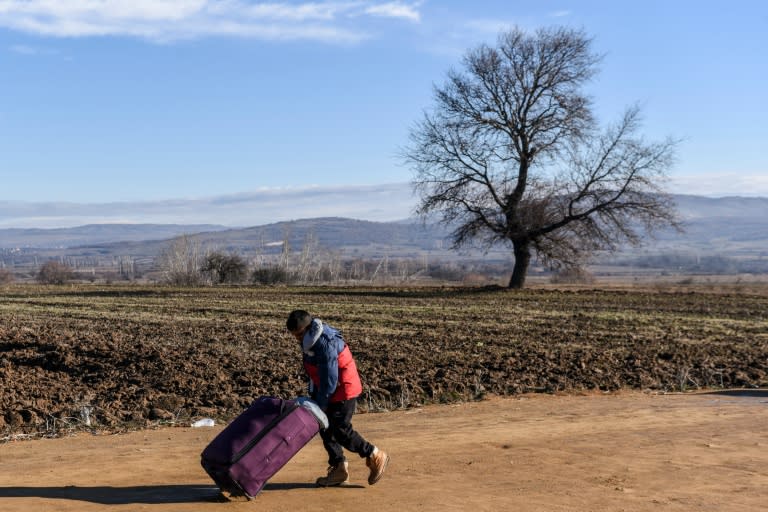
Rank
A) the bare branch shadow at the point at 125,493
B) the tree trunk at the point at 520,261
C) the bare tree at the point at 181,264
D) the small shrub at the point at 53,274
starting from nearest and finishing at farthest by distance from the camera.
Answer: the bare branch shadow at the point at 125,493
the tree trunk at the point at 520,261
the bare tree at the point at 181,264
the small shrub at the point at 53,274

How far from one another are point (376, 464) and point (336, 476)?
0.43m

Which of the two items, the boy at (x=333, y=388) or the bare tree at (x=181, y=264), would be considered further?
the bare tree at (x=181, y=264)

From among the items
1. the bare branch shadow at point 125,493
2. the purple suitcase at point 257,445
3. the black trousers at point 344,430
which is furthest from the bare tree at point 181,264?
the purple suitcase at point 257,445

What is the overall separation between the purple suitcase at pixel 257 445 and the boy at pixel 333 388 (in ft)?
0.89

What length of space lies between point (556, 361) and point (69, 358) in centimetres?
969

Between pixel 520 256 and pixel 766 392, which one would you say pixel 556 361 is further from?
pixel 520 256

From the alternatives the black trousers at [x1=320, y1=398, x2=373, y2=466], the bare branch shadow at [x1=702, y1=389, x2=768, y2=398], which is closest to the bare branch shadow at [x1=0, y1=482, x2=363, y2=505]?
the black trousers at [x1=320, y1=398, x2=373, y2=466]

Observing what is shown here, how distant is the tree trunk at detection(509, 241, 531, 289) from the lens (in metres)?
45.3

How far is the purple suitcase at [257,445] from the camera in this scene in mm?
8359

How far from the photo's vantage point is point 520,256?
4581cm

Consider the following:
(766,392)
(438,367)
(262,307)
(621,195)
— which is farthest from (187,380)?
(621,195)

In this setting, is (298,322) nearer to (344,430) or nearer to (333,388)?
(333,388)

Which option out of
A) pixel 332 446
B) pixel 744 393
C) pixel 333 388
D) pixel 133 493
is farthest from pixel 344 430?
pixel 744 393

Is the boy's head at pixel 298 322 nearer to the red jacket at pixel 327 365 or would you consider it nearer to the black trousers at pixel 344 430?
the red jacket at pixel 327 365
